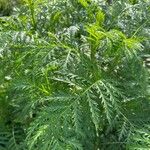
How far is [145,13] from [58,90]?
66cm

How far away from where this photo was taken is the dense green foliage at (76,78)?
2.44 metres

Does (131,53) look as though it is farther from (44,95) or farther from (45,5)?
(45,5)

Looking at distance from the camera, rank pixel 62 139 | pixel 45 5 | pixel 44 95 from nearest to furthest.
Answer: pixel 62 139 < pixel 44 95 < pixel 45 5

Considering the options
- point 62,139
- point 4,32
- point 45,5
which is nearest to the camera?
point 62,139

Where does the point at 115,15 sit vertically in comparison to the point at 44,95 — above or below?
above

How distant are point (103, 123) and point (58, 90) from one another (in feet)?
1.00

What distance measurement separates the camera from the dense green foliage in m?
2.44

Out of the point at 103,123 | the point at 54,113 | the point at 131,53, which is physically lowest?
the point at 103,123

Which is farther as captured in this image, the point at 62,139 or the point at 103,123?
the point at 103,123

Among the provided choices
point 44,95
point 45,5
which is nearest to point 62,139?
point 44,95

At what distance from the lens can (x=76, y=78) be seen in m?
2.55

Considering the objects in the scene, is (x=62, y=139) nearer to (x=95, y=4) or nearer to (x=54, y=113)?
(x=54, y=113)

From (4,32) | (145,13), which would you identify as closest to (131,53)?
(145,13)

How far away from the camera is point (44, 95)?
2590 millimetres
